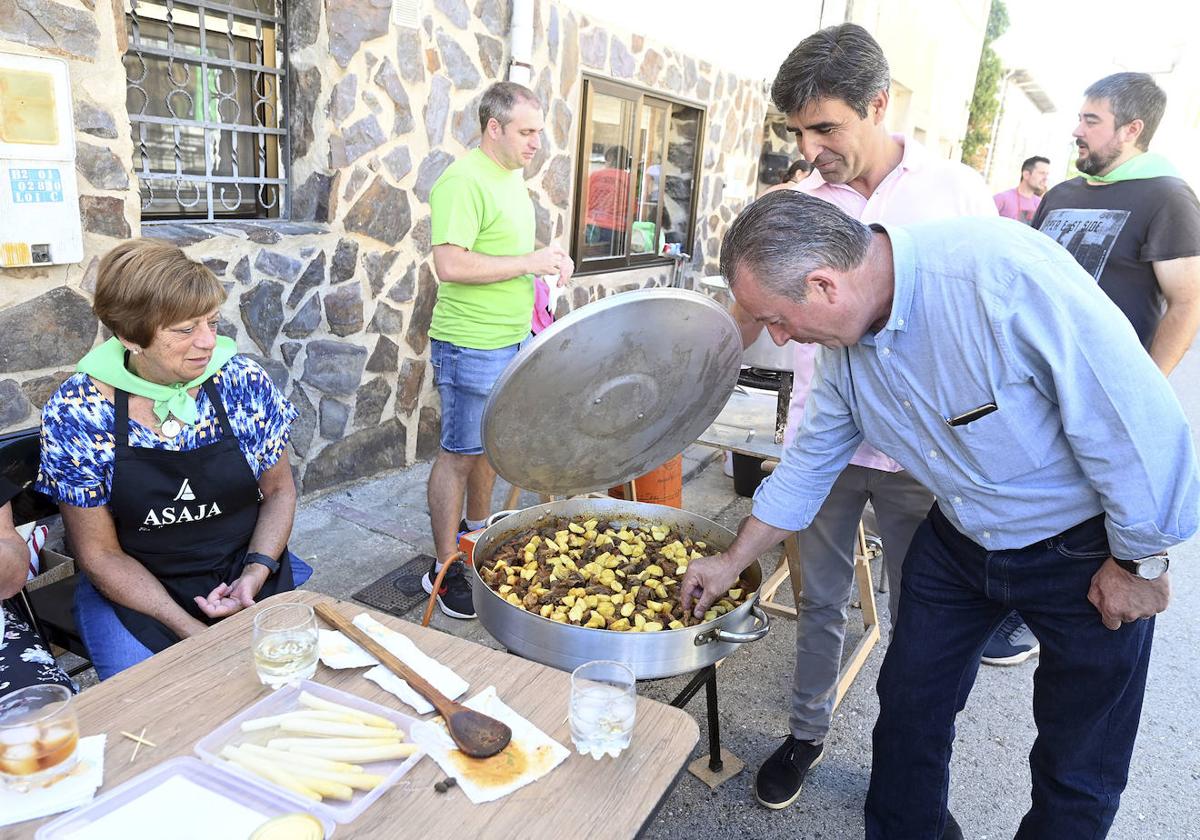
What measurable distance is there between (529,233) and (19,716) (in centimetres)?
279

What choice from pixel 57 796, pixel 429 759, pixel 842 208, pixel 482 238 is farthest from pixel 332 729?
pixel 482 238

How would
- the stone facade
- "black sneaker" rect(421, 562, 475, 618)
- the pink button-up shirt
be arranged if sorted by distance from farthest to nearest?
"black sneaker" rect(421, 562, 475, 618), the stone facade, the pink button-up shirt

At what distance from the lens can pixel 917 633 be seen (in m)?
2.02

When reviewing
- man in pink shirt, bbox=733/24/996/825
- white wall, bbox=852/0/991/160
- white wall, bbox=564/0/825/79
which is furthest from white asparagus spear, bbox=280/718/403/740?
white wall, bbox=852/0/991/160

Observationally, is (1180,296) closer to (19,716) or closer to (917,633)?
(917,633)

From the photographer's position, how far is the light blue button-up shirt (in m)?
1.46

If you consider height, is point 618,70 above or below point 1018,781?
above

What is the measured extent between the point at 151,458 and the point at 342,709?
1033 mm

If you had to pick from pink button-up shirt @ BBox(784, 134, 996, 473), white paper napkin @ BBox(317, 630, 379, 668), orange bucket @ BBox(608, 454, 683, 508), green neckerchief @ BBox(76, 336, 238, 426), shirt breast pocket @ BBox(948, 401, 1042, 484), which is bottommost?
orange bucket @ BBox(608, 454, 683, 508)

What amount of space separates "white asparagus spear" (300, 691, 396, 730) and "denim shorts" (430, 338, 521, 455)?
2091mm

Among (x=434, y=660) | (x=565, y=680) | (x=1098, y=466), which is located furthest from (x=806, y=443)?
(x=434, y=660)

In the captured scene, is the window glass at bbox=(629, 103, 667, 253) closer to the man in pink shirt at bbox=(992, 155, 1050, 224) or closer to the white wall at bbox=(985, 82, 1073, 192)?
the man in pink shirt at bbox=(992, 155, 1050, 224)

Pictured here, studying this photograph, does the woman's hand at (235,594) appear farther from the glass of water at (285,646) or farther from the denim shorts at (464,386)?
the denim shorts at (464,386)

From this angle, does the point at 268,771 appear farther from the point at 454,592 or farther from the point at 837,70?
the point at 454,592
